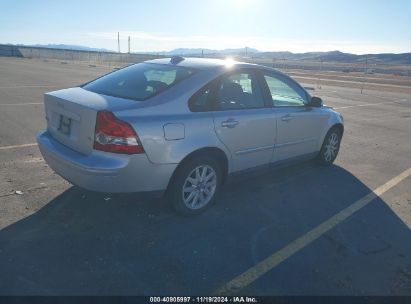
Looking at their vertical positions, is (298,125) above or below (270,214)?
above

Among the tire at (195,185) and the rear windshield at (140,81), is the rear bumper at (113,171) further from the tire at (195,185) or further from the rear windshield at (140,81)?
the rear windshield at (140,81)

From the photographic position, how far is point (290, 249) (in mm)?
3877

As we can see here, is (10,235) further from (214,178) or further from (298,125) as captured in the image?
(298,125)

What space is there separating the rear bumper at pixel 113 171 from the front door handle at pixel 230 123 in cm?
A: 79

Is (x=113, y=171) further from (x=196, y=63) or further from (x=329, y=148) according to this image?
(x=329, y=148)

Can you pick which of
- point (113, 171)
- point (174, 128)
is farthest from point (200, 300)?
point (174, 128)

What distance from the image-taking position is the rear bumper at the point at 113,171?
374 cm

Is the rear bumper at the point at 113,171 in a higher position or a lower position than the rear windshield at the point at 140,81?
lower

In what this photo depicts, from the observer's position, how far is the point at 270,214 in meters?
4.66

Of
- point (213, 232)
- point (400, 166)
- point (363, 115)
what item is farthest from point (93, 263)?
point (363, 115)

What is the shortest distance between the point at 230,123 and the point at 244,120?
252 millimetres

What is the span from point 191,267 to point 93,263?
85 centimetres

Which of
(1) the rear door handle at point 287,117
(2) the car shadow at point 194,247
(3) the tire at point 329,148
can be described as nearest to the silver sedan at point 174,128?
(1) the rear door handle at point 287,117

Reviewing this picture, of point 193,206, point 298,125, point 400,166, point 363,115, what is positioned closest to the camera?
point 193,206
